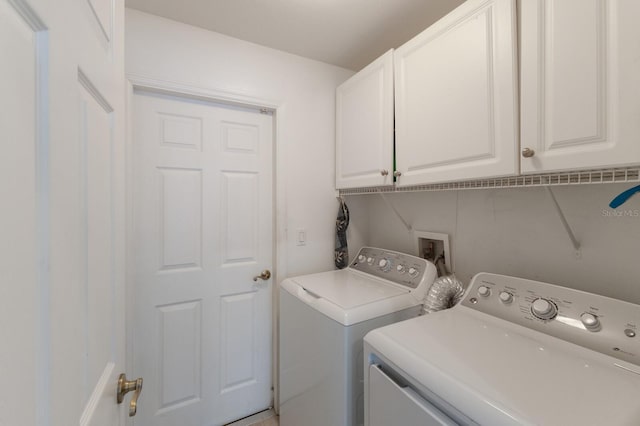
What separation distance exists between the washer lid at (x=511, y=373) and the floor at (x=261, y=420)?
1314mm

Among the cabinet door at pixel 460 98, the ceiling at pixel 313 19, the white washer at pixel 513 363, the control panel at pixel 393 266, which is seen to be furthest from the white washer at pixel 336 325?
the ceiling at pixel 313 19

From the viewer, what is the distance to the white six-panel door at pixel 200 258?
153cm

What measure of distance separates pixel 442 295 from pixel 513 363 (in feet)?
1.75

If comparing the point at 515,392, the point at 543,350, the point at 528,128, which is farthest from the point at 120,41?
the point at 543,350

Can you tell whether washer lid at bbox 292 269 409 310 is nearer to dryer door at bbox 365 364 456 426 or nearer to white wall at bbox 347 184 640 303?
dryer door at bbox 365 364 456 426

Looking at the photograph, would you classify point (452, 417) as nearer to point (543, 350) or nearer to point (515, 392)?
point (515, 392)

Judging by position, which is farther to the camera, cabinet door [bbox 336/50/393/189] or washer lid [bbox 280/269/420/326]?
cabinet door [bbox 336/50/393/189]

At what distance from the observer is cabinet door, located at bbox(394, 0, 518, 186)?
0.99m

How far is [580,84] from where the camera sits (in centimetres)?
82

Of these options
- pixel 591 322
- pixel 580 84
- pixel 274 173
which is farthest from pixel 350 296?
pixel 580 84

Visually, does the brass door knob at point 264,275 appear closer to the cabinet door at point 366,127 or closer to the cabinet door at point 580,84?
the cabinet door at point 366,127

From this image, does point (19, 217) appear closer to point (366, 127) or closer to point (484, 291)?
point (484, 291)

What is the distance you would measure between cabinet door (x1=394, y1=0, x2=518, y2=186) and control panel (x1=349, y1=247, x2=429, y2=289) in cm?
49

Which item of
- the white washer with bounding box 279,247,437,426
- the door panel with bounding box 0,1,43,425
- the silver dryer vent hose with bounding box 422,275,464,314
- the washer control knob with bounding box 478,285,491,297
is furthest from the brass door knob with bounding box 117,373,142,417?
the washer control knob with bounding box 478,285,491,297
